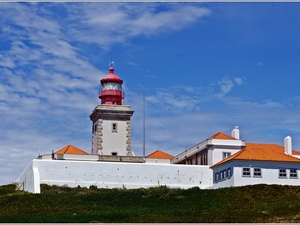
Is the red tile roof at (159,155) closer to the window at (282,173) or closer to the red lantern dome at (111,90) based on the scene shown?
the red lantern dome at (111,90)

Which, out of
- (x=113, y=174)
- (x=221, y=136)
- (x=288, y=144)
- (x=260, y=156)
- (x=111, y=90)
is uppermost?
(x=111, y=90)

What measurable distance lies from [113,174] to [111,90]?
13.0 metres

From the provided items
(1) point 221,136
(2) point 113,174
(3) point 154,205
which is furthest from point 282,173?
(3) point 154,205

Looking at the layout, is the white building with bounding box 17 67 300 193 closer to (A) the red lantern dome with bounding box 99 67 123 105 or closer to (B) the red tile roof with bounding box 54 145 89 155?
(B) the red tile roof with bounding box 54 145 89 155

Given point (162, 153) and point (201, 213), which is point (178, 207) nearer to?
point (201, 213)

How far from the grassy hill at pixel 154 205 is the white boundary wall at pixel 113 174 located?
1.28 meters

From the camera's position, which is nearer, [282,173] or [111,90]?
[282,173]

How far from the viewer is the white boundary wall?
48.9m

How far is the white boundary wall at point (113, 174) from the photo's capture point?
48.9 m

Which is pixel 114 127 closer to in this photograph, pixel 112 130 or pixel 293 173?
pixel 112 130

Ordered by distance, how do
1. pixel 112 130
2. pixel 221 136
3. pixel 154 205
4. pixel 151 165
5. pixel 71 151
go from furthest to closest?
1. pixel 112 130
2. pixel 71 151
3. pixel 221 136
4. pixel 151 165
5. pixel 154 205

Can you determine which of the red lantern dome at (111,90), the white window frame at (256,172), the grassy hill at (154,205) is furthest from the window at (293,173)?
the red lantern dome at (111,90)

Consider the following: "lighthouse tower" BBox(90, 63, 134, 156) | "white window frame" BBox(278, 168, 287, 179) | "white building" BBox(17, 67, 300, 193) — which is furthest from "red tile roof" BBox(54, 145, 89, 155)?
"white window frame" BBox(278, 168, 287, 179)

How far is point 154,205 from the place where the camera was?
1528 inches
